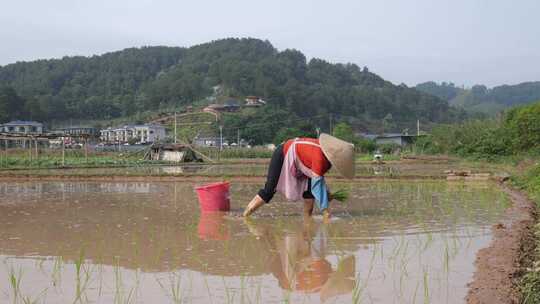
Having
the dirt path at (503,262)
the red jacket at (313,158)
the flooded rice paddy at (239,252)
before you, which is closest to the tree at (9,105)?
the flooded rice paddy at (239,252)

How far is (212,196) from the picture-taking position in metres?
8.59

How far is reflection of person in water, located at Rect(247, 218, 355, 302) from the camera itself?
425 centimetres

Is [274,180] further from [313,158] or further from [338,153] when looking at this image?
[338,153]

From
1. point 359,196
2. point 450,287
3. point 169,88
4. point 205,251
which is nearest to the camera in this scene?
point 450,287

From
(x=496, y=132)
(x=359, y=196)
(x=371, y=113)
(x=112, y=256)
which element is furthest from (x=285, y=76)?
(x=112, y=256)

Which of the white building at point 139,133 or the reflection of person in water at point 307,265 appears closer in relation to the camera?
the reflection of person in water at point 307,265

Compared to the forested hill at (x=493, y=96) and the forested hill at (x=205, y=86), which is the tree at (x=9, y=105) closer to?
the forested hill at (x=205, y=86)

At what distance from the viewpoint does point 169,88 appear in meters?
90.5

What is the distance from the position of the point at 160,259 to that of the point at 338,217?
137 inches

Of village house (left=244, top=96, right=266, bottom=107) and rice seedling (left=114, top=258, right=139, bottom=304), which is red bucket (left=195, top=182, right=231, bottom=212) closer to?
rice seedling (left=114, top=258, right=139, bottom=304)

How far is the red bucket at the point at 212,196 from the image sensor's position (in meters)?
8.56

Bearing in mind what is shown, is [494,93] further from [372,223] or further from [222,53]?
[372,223]

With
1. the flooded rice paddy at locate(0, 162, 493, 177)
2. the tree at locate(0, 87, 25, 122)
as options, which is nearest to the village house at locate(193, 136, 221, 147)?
the tree at locate(0, 87, 25, 122)

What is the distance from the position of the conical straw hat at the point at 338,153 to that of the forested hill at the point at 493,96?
124993 mm
